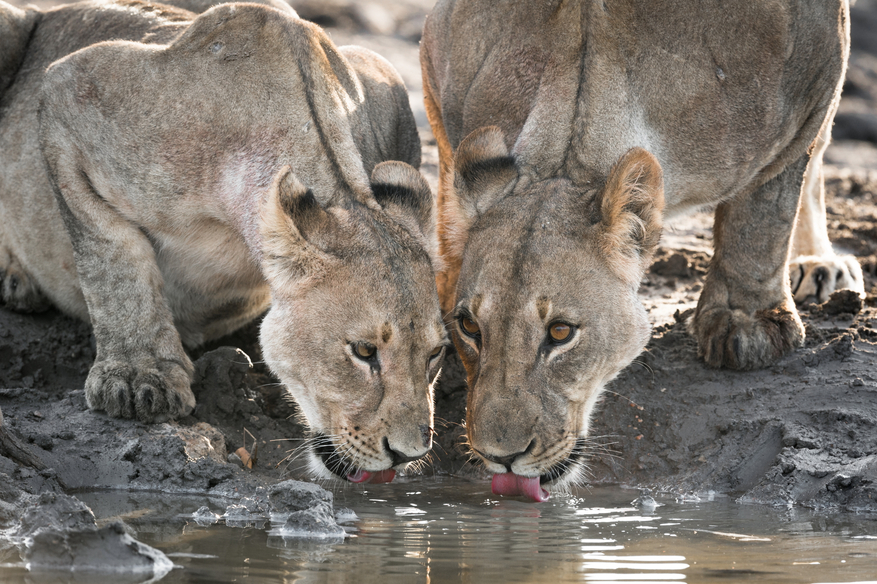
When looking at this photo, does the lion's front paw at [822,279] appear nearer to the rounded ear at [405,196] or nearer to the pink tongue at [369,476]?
the rounded ear at [405,196]

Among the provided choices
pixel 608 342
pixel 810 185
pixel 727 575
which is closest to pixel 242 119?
pixel 608 342

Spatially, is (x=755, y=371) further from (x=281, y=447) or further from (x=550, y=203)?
(x=281, y=447)

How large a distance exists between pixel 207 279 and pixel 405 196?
1.33 metres

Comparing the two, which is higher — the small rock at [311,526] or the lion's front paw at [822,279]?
the lion's front paw at [822,279]

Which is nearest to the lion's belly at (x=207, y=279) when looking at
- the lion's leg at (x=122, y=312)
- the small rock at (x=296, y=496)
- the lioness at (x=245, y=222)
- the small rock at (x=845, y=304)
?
the lioness at (x=245, y=222)

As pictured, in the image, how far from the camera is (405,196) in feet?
16.5

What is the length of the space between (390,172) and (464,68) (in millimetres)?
1327

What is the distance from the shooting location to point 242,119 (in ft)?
17.0

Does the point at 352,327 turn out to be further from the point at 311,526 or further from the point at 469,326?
the point at 311,526

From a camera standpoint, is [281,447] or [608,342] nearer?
[608,342]

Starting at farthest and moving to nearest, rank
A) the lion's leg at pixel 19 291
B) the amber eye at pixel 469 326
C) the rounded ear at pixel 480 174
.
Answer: the lion's leg at pixel 19 291 < the rounded ear at pixel 480 174 < the amber eye at pixel 469 326

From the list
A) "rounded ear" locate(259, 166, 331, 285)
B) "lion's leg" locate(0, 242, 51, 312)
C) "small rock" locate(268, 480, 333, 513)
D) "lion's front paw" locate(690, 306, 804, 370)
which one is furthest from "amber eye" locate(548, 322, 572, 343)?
"lion's leg" locate(0, 242, 51, 312)

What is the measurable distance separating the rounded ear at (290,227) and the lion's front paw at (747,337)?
2.42 meters

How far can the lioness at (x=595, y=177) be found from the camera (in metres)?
4.72
